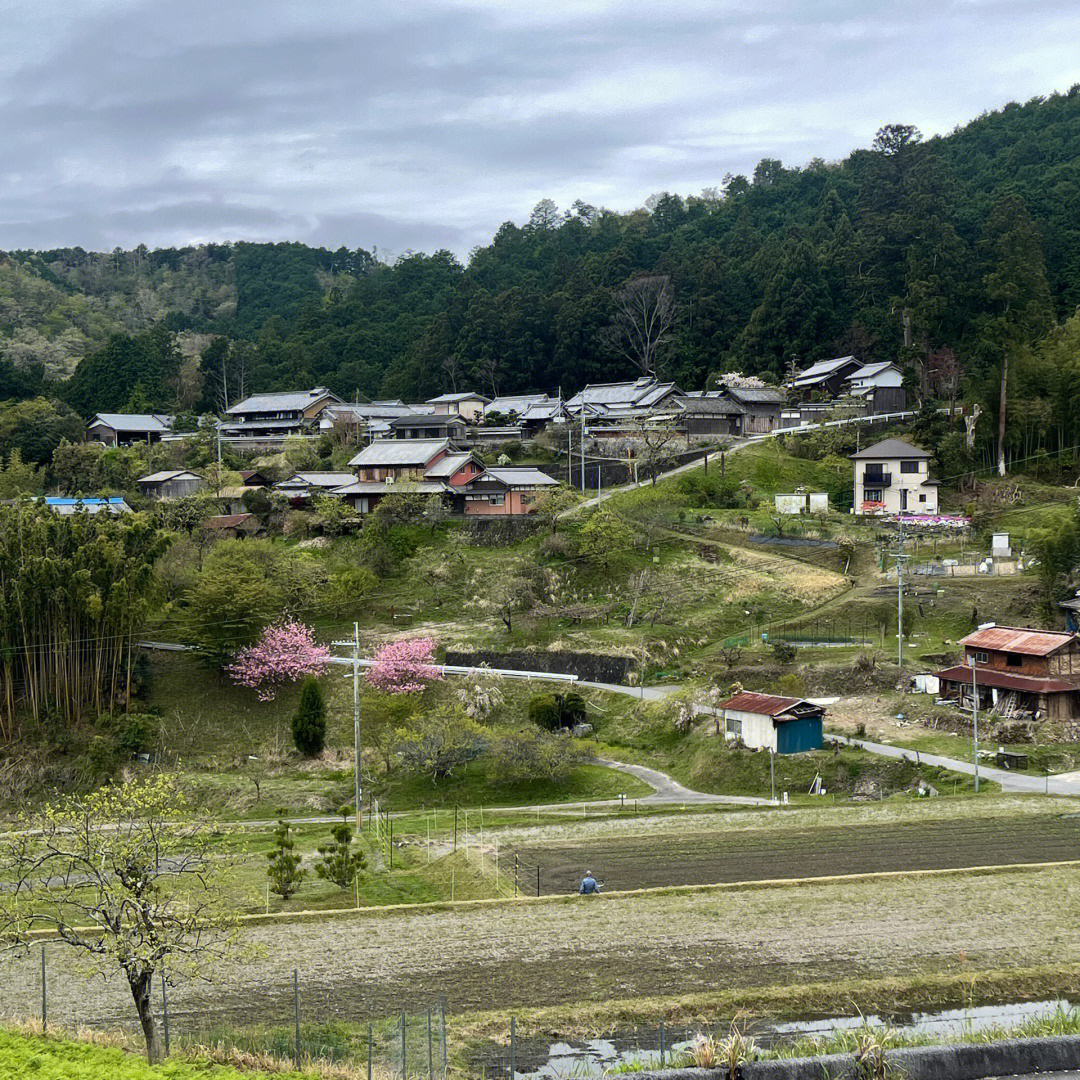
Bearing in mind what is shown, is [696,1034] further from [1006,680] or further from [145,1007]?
[1006,680]

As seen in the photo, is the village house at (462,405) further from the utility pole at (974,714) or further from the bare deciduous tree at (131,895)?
the bare deciduous tree at (131,895)

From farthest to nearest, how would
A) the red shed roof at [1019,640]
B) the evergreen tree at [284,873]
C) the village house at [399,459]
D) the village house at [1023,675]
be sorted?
the village house at [399,459], the red shed roof at [1019,640], the village house at [1023,675], the evergreen tree at [284,873]

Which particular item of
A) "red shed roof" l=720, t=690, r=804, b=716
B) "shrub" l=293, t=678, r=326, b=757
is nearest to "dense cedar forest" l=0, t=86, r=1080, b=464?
"red shed roof" l=720, t=690, r=804, b=716

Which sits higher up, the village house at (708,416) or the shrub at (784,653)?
the village house at (708,416)

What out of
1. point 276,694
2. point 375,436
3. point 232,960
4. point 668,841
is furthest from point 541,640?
point 375,436

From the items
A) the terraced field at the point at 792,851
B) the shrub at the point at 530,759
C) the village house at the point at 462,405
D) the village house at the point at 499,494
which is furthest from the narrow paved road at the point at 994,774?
the village house at the point at 462,405

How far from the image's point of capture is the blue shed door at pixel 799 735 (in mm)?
28953

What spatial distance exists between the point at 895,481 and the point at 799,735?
21519 mm

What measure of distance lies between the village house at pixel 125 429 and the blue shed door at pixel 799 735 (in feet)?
149

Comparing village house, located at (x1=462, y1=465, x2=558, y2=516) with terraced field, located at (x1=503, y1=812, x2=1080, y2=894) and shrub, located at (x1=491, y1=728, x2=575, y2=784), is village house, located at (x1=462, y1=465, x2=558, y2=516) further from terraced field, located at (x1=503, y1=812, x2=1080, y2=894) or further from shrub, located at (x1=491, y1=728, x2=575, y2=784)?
terraced field, located at (x1=503, y1=812, x2=1080, y2=894)

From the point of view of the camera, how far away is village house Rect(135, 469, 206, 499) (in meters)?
54.6

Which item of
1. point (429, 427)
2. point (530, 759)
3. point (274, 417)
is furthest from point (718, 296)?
point (530, 759)

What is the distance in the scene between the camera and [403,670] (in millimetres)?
35344

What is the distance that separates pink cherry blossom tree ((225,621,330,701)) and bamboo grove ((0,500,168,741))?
333 cm
